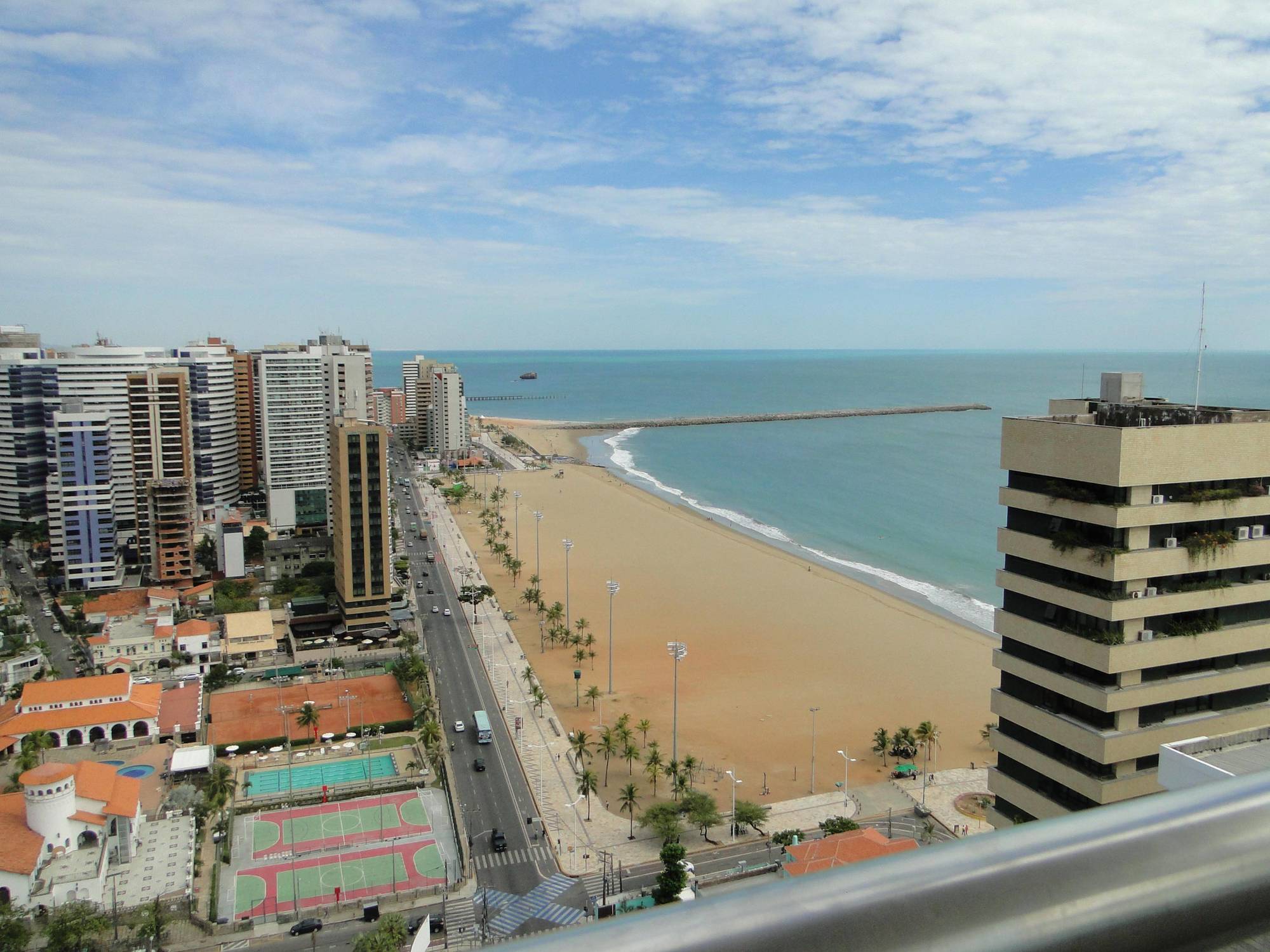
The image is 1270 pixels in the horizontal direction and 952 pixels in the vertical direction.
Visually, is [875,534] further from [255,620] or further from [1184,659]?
[1184,659]

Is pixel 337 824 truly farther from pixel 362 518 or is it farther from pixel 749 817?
pixel 362 518

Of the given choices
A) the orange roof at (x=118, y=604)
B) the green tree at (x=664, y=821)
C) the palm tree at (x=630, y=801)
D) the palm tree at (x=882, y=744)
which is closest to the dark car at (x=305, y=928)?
the palm tree at (x=630, y=801)

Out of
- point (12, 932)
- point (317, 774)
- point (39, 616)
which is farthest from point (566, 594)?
point (12, 932)

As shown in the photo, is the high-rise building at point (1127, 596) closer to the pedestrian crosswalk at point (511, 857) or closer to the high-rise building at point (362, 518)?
the pedestrian crosswalk at point (511, 857)

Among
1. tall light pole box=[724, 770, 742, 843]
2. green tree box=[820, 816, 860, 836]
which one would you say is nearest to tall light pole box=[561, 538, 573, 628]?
tall light pole box=[724, 770, 742, 843]

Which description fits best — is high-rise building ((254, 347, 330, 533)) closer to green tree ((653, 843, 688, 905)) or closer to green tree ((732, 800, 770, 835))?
green tree ((732, 800, 770, 835))

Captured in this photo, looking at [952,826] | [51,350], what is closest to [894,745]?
[952,826]
